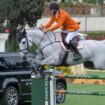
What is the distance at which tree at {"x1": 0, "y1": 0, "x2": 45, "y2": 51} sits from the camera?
1591 inches

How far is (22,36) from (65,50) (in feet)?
3.54

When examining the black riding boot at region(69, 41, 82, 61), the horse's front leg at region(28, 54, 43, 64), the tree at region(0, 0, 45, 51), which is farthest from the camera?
the tree at region(0, 0, 45, 51)

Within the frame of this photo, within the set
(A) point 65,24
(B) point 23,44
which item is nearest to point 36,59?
(B) point 23,44

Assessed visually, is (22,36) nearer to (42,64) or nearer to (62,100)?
(42,64)

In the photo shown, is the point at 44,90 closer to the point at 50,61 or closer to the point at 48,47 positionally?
the point at 50,61

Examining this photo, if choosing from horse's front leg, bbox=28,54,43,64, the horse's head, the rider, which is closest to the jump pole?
horse's front leg, bbox=28,54,43,64

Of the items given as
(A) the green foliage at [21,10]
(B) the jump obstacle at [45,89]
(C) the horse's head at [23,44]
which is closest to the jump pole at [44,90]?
(B) the jump obstacle at [45,89]

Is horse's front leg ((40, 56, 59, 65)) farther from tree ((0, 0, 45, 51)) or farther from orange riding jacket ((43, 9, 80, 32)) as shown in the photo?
tree ((0, 0, 45, 51))

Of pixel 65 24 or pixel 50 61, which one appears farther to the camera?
pixel 65 24

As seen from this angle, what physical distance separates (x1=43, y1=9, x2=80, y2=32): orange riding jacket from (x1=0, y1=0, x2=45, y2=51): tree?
23650 mm

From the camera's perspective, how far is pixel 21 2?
41.1 metres

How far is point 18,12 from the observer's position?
40.4m

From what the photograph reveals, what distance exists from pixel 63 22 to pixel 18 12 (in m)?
24.5

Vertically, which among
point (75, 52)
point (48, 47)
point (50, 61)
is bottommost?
point (50, 61)
